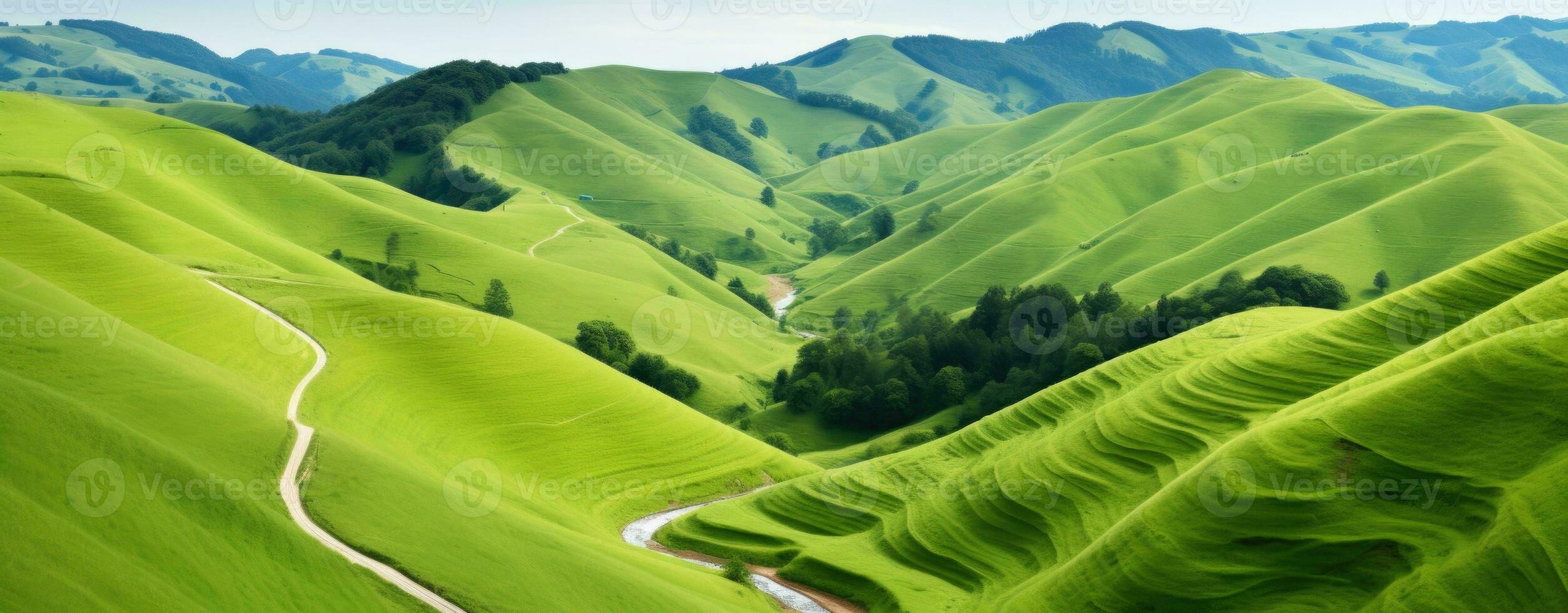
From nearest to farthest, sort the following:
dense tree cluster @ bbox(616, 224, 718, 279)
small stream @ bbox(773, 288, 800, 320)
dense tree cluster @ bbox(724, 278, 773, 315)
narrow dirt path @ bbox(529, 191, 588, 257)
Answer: narrow dirt path @ bbox(529, 191, 588, 257) < dense tree cluster @ bbox(724, 278, 773, 315) < small stream @ bbox(773, 288, 800, 320) < dense tree cluster @ bbox(616, 224, 718, 279)

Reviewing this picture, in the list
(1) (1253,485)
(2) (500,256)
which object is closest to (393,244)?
(2) (500,256)

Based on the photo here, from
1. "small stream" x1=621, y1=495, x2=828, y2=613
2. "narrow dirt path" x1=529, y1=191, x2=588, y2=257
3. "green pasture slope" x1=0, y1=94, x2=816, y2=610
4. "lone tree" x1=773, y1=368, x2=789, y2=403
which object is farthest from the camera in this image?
"narrow dirt path" x1=529, y1=191, x2=588, y2=257

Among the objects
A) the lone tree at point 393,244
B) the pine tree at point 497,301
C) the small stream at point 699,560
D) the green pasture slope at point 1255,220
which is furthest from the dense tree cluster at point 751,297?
the small stream at point 699,560

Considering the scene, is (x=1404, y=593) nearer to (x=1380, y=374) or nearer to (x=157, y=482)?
(x=1380, y=374)

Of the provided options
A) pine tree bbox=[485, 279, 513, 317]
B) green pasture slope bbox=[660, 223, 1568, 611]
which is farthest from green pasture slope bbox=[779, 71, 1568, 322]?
green pasture slope bbox=[660, 223, 1568, 611]

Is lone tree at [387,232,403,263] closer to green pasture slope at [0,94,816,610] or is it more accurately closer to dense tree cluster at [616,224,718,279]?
green pasture slope at [0,94,816,610]
